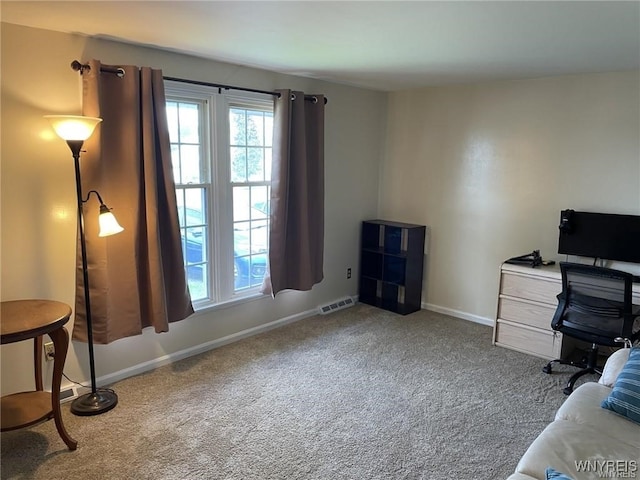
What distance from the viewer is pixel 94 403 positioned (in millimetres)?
2746

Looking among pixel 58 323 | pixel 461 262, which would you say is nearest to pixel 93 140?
pixel 58 323

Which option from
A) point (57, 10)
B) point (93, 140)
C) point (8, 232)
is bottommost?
point (8, 232)

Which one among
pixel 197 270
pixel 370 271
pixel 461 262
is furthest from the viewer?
pixel 370 271

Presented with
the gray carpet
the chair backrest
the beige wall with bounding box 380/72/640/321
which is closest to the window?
the gray carpet

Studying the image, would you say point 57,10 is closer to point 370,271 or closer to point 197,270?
point 197,270

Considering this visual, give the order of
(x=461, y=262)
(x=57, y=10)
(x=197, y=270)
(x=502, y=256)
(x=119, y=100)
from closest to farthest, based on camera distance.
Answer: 1. (x=57, y=10)
2. (x=119, y=100)
3. (x=197, y=270)
4. (x=502, y=256)
5. (x=461, y=262)

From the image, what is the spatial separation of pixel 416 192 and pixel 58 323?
351cm

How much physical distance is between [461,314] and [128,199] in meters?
3.27

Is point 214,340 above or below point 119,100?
below

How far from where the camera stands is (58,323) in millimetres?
2248

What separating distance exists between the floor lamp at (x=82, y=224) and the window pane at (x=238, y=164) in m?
1.15

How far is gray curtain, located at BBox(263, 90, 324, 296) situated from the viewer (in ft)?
12.2

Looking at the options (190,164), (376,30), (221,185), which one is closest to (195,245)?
(221,185)

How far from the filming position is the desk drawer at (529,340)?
11.5 ft
